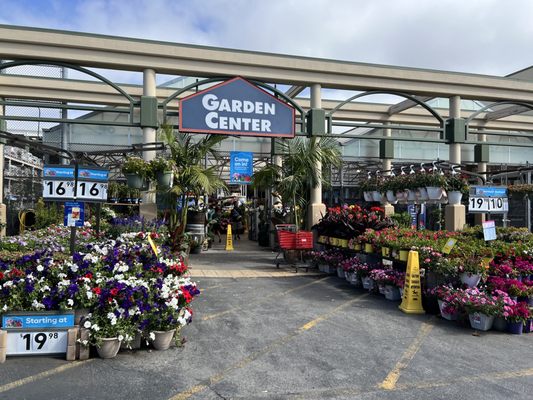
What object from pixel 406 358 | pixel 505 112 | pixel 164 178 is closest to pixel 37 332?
pixel 406 358

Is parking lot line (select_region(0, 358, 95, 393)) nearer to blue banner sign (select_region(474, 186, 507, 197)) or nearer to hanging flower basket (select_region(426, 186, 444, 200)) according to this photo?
blue banner sign (select_region(474, 186, 507, 197))

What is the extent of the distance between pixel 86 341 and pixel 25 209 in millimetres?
12115

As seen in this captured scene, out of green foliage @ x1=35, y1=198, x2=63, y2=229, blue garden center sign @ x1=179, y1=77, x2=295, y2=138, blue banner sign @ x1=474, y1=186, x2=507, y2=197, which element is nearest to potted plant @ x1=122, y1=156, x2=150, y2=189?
blue garden center sign @ x1=179, y1=77, x2=295, y2=138

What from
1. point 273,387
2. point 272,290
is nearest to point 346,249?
point 272,290

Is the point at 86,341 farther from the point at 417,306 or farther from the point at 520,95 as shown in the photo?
the point at 520,95

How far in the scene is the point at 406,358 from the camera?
4734mm

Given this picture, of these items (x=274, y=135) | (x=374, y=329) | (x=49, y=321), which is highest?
(x=274, y=135)

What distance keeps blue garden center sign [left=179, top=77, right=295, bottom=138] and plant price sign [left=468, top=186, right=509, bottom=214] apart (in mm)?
4096

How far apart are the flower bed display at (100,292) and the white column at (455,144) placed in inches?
380

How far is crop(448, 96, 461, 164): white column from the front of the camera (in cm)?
1215

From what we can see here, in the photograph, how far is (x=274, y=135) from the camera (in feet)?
32.3

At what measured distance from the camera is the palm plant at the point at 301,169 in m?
11.9

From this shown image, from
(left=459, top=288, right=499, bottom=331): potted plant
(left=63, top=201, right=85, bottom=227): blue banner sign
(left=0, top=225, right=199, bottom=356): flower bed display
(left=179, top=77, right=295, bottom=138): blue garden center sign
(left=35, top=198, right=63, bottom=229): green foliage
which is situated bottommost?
(left=459, top=288, right=499, bottom=331): potted plant

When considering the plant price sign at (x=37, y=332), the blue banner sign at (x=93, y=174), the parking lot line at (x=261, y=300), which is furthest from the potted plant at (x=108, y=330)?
the blue banner sign at (x=93, y=174)
